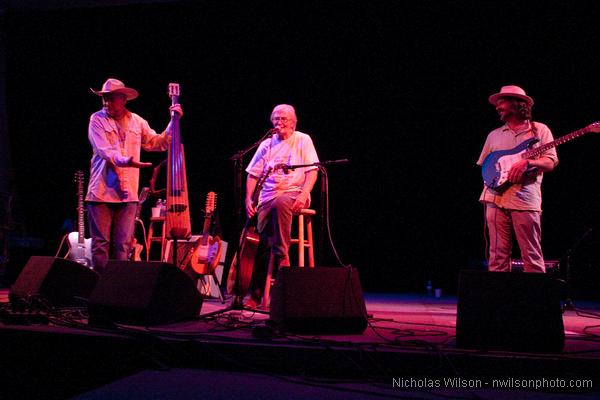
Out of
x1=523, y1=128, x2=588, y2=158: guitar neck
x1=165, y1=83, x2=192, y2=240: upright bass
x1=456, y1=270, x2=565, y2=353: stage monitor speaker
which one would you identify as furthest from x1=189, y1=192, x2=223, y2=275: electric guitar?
x1=456, y1=270, x2=565, y2=353: stage monitor speaker

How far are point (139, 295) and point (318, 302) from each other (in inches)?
43.5

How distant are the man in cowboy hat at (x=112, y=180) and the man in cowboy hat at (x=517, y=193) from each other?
258 centimetres

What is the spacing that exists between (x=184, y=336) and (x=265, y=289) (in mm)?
1552

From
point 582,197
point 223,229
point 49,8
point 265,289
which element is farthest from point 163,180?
A: point 582,197

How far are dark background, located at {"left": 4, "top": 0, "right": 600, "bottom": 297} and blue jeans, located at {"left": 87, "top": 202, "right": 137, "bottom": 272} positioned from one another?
3.49m

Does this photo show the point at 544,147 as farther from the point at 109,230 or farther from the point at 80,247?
the point at 80,247

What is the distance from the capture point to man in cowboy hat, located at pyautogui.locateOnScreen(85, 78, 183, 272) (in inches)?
161

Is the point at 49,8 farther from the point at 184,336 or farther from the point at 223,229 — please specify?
the point at 184,336

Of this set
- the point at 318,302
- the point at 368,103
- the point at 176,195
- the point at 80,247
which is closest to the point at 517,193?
the point at 318,302

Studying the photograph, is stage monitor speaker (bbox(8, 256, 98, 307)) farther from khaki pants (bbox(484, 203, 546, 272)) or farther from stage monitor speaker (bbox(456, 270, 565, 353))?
khaki pants (bbox(484, 203, 546, 272))

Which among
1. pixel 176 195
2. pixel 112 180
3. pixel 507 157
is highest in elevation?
pixel 507 157

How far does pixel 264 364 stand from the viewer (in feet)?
9.10

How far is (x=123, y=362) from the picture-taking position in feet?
9.80

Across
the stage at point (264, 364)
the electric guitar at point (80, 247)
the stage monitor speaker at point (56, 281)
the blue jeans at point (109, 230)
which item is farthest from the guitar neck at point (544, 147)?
the electric guitar at point (80, 247)
